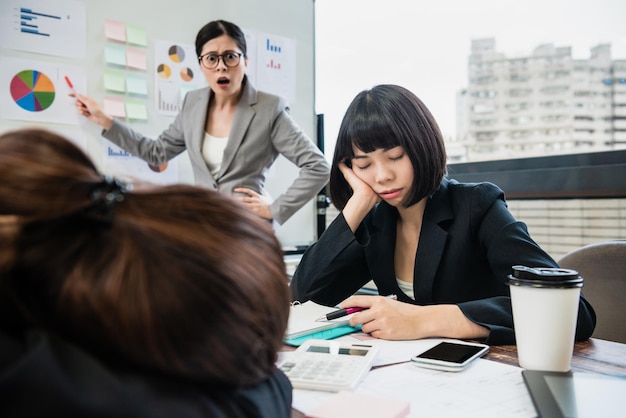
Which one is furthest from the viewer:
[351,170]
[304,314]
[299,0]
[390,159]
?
[299,0]

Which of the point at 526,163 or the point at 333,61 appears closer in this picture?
the point at 526,163

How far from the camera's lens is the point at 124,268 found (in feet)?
1.03

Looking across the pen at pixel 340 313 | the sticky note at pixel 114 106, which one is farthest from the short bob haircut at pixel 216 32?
the pen at pixel 340 313

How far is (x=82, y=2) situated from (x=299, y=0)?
116 centimetres

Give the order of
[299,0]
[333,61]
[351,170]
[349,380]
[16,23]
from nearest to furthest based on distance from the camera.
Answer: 1. [349,380]
2. [351,170]
3. [16,23]
4. [299,0]
5. [333,61]

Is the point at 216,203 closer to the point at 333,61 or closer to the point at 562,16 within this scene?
the point at 562,16

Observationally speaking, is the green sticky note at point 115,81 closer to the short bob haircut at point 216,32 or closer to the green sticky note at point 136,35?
the green sticky note at point 136,35

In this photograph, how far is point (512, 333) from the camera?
0.88m

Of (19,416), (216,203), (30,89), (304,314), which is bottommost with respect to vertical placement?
(304,314)

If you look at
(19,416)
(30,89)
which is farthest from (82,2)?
(19,416)

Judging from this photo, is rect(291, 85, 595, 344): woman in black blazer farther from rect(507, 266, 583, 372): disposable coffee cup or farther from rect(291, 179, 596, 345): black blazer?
rect(507, 266, 583, 372): disposable coffee cup

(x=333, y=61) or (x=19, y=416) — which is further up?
(x=333, y=61)

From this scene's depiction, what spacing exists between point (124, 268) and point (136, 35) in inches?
81.3

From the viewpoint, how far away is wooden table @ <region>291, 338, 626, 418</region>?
0.74 meters
